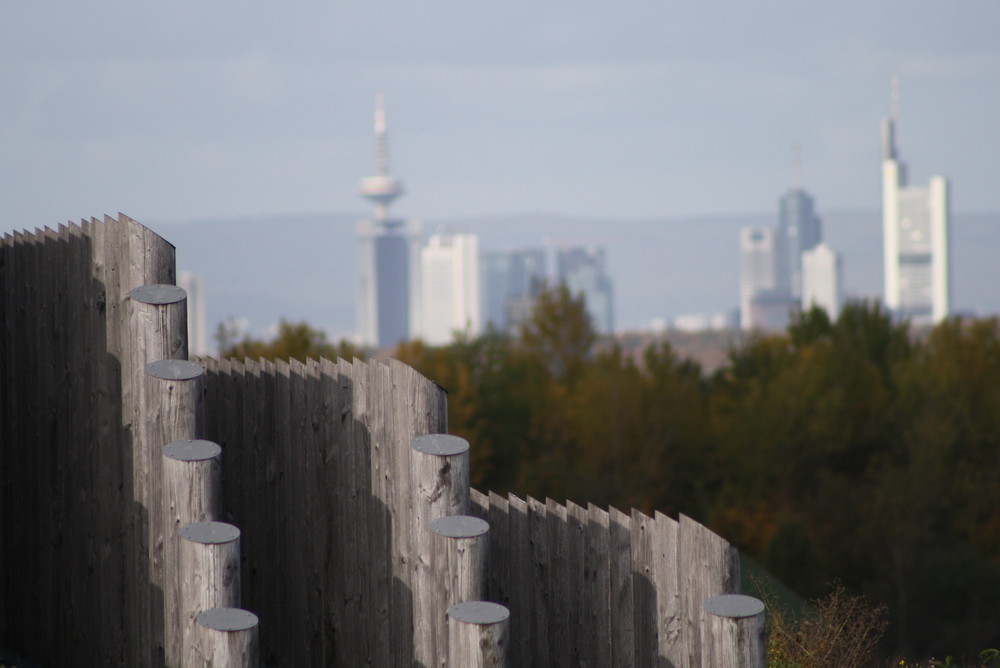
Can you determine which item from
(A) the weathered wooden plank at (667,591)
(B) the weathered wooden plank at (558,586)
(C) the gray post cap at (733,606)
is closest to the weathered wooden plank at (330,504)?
(B) the weathered wooden plank at (558,586)

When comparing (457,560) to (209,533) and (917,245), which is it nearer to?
(209,533)

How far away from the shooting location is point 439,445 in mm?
4668

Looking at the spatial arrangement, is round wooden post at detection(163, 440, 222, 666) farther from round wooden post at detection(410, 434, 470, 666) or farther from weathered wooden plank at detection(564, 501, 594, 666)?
weathered wooden plank at detection(564, 501, 594, 666)

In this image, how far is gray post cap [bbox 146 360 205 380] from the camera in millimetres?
4574

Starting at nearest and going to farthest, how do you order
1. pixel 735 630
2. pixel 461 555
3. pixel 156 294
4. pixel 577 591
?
pixel 735 630
pixel 461 555
pixel 156 294
pixel 577 591

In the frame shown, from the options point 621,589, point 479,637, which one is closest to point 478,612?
point 479,637

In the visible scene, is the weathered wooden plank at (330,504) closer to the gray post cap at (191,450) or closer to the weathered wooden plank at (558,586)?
the gray post cap at (191,450)

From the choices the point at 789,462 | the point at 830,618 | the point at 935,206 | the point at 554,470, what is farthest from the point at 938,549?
the point at 935,206

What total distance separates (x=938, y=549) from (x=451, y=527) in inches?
998

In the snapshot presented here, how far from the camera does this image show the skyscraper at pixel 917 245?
603 ft

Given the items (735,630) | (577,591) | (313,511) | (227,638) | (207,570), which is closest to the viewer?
(227,638)

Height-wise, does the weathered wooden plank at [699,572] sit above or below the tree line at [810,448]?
above

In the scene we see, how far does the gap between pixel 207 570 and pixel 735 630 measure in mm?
2041

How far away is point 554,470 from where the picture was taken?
30109mm
